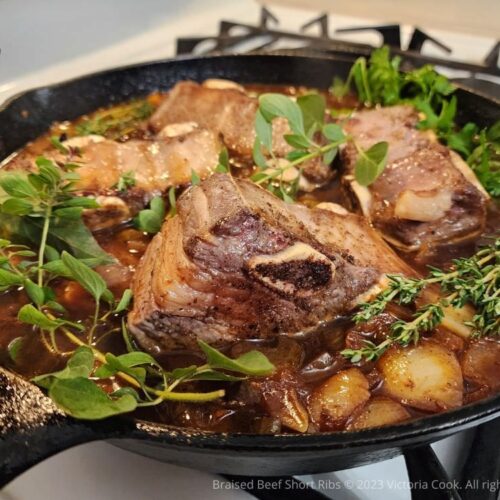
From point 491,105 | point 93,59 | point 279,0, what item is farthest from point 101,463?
point 279,0

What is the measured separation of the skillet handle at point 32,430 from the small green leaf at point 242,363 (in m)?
0.20

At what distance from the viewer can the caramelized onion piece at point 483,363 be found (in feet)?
4.18

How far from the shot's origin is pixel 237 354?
1314 mm

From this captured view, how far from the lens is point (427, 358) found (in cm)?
128

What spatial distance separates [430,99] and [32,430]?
68.2 inches

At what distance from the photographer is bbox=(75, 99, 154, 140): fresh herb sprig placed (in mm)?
2098

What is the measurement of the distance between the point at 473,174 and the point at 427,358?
0.71 metres

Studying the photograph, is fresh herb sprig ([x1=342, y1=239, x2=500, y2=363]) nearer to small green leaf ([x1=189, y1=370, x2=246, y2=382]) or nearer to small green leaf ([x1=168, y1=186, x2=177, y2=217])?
small green leaf ([x1=189, y1=370, x2=246, y2=382])

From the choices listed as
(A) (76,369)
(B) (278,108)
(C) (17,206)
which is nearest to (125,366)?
(A) (76,369)

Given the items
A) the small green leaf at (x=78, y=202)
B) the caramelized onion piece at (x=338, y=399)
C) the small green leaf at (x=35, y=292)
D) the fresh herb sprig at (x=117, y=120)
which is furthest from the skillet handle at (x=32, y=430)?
the fresh herb sprig at (x=117, y=120)

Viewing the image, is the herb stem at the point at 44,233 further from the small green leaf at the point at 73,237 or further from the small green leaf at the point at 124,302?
the small green leaf at the point at 124,302

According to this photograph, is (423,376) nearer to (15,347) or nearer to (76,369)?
(76,369)

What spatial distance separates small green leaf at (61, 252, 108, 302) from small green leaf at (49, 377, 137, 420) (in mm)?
272


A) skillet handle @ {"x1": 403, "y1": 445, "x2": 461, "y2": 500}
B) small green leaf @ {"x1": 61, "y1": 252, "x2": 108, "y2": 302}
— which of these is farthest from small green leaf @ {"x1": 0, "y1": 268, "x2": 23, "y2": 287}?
skillet handle @ {"x1": 403, "y1": 445, "x2": 461, "y2": 500}
